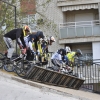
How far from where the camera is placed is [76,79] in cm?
1278

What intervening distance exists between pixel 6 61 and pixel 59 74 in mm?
1875

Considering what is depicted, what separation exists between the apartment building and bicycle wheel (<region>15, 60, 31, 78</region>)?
15628mm

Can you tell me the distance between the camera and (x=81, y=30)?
26938 millimetres

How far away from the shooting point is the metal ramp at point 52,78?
11.4 meters

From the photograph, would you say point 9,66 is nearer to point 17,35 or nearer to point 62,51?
point 17,35

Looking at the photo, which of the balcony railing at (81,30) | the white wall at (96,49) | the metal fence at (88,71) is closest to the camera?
the metal fence at (88,71)

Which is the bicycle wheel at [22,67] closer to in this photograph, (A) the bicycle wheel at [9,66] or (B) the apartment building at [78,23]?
(A) the bicycle wheel at [9,66]

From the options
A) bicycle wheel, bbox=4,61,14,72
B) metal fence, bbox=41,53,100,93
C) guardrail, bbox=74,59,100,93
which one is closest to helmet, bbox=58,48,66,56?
metal fence, bbox=41,53,100,93

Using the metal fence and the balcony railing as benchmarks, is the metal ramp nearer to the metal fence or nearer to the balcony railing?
the metal fence

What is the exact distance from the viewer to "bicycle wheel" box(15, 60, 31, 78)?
11.5 metres

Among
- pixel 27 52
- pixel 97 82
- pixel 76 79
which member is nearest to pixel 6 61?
pixel 27 52

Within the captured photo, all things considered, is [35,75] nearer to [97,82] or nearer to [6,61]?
[6,61]

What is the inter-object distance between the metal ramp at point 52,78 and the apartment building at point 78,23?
14.4 m

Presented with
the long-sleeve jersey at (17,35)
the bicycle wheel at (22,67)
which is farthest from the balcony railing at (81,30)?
the bicycle wheel at (22,67)
